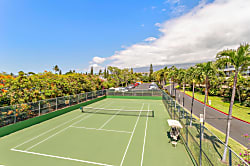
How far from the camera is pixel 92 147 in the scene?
7.89 meters

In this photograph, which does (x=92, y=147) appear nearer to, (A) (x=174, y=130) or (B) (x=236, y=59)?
(A) (x=174, y=130)

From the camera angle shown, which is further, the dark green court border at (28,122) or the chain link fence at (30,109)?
the chain link fence at (30,109)

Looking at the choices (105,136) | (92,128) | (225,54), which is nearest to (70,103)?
(92,128)

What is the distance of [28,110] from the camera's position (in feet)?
39.0

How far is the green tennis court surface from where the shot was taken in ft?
21.4

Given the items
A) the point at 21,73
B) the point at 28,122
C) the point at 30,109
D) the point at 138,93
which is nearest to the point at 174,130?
the point at 28,122

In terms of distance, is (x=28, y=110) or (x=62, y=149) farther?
(x=28, y=110)

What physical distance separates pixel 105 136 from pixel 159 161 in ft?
15.7

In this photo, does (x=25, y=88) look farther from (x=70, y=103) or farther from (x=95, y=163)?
(x=95, y=163)

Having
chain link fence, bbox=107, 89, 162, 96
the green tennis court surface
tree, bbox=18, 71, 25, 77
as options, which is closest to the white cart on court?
the green tennis court surface

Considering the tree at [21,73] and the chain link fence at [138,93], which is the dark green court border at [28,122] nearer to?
the tree at [21,73]

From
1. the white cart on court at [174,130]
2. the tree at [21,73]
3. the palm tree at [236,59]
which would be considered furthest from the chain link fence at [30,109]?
the palm tree at [236,59]

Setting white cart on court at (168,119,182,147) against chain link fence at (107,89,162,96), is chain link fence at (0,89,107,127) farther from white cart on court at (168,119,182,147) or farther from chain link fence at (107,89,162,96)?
white cart on court at (168,119,182,147)

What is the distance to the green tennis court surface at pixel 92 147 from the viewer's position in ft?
21.4
